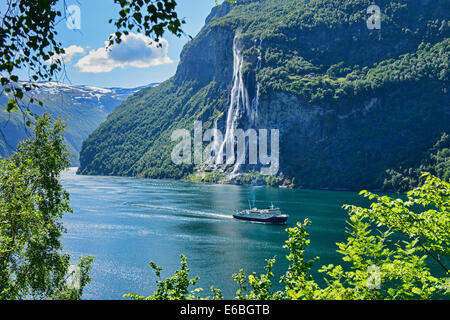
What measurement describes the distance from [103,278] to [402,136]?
13804cm

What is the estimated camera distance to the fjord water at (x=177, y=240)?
36562 millimetres

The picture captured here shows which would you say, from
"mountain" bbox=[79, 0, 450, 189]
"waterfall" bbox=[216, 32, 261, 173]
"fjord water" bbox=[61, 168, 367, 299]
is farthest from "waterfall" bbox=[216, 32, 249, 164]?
"fjord water" bbox=[61, 168, 367, 299]

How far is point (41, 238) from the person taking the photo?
13969 mm

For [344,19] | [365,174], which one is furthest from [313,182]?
[344,19]

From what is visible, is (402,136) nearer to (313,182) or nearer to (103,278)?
(313,182)

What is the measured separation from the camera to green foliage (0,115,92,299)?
37.3 feet

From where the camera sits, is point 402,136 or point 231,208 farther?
point 402,136

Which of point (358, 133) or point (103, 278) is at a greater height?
point (358, 133)

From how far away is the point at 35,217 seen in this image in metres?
11.6

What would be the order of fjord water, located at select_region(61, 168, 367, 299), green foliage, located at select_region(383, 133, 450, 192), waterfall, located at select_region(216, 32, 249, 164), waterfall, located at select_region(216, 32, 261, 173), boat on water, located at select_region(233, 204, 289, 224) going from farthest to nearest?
waterfall, located at select_region(216, 32, 249, 164)
waterfall, located at select_region(216, 32, 261, 173)
green foliage, located at select_region(383, 133, 450, 192)
boat on water, located at select_region(233, 204, 289, 224)
fjord water, located at select_region(61, 168, 367, 299)

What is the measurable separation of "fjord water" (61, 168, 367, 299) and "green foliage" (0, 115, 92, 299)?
1418cm

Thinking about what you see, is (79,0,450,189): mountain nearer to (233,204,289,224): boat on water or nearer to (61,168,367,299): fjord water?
(61,168,367,299): fjord water

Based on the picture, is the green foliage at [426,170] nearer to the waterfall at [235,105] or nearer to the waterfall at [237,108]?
the waterfall at [237,108]

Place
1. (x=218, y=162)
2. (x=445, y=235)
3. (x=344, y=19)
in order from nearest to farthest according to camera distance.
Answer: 1. (x=445, y=235)
2. (x=218, y=162)
3. (x=344, y=19)
